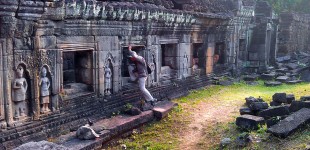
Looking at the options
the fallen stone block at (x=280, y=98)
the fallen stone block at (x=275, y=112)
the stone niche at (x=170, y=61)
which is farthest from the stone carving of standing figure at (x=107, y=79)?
the fallen stone block at (x=280, y=98)

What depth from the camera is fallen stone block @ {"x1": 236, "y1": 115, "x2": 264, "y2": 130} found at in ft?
22.7

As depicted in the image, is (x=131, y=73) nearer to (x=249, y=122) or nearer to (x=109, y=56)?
(x=109, y=56)

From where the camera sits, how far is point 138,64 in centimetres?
843

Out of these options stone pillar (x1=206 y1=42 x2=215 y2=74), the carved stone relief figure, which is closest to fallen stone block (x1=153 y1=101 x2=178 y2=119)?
the carved stone relief figure

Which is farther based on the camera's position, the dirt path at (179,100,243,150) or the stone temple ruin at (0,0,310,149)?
the dirt path at (179,100,243,150)

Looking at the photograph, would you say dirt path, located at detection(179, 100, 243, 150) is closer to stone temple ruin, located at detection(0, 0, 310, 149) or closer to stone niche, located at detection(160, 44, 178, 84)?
stone temple ruin, located at detection(0, 0, 310, 149)

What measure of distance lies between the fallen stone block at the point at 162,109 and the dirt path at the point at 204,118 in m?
0.66

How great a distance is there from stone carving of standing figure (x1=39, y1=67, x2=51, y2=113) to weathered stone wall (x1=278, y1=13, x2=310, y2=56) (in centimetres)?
1614

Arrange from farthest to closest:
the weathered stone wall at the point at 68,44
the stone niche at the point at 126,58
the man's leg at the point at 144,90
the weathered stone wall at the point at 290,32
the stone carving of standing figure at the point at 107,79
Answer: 1. the weathered stone wall at the point at 290,32
2. the stone niche at the point at 126,58
3. the man's leg at the point at 144,90
4. the stone carving of standing figure at the point at 107,79
5. the weathered stone wall at the point at 68,44

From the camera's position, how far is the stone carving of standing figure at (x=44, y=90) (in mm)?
6348

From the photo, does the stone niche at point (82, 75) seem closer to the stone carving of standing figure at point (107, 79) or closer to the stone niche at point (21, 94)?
the stone carving of standing figure at point (107, 79)

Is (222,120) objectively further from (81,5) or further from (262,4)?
(262,4)

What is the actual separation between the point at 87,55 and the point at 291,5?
2024 centimetres

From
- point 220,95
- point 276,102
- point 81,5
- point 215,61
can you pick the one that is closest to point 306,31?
point 215,61
